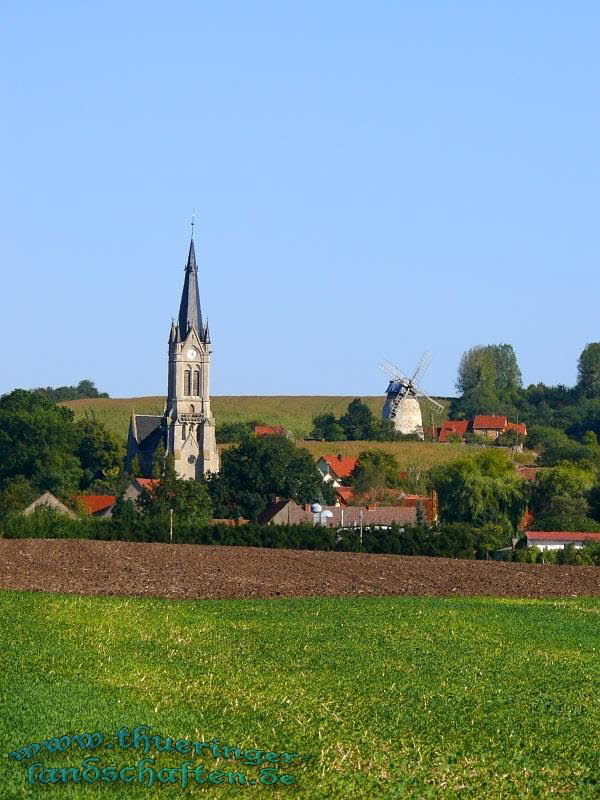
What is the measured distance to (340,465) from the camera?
125125 millimetres

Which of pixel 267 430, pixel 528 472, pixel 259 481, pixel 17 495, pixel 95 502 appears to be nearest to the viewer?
pixel 17 495

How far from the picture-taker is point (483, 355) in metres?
192

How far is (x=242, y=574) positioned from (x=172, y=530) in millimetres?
21140

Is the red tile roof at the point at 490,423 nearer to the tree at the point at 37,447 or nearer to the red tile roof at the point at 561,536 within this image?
the tree at the point at 37,447

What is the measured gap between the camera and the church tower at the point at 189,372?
122m

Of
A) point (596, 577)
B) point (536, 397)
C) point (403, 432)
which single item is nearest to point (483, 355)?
point (536, 397)

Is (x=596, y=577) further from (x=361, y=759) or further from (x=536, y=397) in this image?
(x=536, y=397)

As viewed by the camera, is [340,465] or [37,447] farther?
[340,465]

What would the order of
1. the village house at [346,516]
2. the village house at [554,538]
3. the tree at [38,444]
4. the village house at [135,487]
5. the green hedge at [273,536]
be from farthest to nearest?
the tree at [38,444] < the village house at [135,487] < the village house at [346,516] < the village house at [554,538] < the green hedge at [273,536]

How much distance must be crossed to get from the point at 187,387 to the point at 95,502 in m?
24.8

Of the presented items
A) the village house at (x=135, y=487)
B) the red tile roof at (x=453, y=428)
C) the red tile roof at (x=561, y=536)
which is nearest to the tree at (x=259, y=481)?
the village house at (x=135, y=487)

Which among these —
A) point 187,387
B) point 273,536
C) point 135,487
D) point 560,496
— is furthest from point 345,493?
point 273,536

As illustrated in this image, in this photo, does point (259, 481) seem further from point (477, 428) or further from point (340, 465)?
point (477, 428)

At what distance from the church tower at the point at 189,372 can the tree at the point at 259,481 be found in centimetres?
2031
